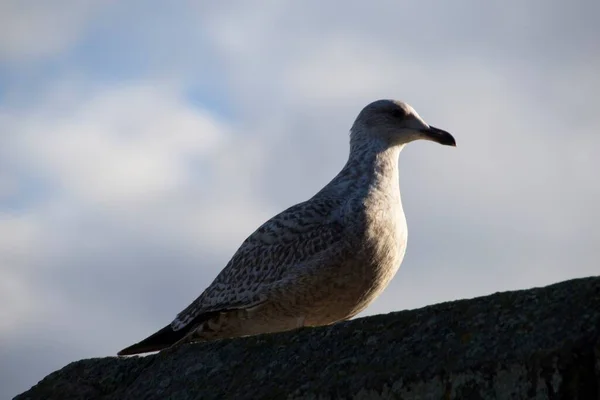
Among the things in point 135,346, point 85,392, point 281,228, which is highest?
point 281,228

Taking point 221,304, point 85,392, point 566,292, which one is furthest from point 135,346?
point 566,292

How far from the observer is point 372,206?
8.36m

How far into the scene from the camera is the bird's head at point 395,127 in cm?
984

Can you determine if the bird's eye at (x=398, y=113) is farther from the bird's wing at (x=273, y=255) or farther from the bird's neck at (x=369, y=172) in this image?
the bird's wing at (x=273, y=255)

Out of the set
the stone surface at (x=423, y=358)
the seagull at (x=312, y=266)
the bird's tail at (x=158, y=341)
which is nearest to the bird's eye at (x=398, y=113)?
the seagull at (x=312, y=266)

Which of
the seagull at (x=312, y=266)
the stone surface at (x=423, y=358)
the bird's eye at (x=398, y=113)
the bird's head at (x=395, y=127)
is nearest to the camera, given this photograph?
the stone surface at (x=423, y=358)

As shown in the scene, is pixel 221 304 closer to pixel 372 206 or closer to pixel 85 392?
pixel 372 206

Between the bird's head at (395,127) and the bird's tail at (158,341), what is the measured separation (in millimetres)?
2838

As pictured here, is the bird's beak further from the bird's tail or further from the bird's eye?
the bird's tail

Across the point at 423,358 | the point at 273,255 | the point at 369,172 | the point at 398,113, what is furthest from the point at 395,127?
the point at 423,358

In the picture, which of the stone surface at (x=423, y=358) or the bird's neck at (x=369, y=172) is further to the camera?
the bird's neck at (x=369, y=172)

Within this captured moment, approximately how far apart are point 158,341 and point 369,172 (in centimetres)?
251

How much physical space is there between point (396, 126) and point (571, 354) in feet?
22.6

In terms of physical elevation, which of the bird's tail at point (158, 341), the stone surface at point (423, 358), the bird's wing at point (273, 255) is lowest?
the stone surface at point (423, 358)
